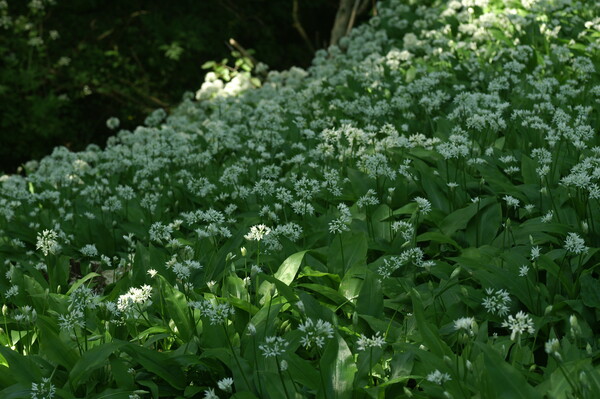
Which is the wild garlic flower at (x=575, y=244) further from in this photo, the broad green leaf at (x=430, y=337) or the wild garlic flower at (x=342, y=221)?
the wild garlic flower at (x=342, y=221)

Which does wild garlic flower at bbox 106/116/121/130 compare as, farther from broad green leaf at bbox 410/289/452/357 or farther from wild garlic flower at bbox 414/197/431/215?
broad green leaf at bbox 410/289/452/357

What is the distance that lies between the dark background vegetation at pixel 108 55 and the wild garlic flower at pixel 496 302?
997 cm

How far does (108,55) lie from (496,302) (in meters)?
11.9

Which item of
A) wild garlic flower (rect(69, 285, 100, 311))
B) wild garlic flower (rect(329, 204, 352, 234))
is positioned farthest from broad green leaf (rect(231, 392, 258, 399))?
wild garlic flower (rect(329, 204, 352, 234))

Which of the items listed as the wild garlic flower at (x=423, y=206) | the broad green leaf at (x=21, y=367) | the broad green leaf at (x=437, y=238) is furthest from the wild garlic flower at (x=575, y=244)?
the broad green leaf at (x=21, y=367)

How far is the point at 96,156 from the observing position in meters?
6.91

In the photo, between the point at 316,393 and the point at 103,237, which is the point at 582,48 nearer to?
the point at 103,237

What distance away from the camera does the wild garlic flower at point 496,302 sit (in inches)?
111

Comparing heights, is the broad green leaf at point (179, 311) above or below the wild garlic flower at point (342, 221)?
below

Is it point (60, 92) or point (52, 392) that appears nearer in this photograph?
point (52, 392)

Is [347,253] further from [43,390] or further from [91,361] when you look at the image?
[43,390]

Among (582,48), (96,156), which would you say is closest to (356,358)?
(96,156)

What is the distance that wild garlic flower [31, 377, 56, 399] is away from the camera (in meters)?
2.54

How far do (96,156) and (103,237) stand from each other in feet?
7.49
